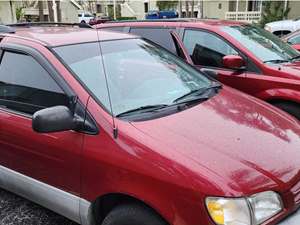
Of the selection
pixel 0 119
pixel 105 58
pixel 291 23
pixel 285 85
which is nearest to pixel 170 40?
pixel 285 85

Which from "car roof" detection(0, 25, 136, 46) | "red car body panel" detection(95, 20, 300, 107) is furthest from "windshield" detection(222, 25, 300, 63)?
"car roof" detection(0, 25, 136, 46)

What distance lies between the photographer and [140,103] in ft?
9.42

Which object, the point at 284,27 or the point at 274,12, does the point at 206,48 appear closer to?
the point at 284,27

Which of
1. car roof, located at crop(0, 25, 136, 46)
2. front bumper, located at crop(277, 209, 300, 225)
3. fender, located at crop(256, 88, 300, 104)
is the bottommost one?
front bumper, located at crop(277, 209, 300, 225)

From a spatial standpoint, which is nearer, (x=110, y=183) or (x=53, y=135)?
(x=110, y=183)

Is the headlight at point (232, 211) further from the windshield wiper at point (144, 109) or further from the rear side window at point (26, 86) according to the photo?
the rear side window at point (26, 86)

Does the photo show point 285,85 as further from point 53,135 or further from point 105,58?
point 53,135

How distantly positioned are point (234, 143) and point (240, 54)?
2.79 meters

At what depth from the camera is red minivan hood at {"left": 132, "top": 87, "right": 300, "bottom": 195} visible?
2.21 m

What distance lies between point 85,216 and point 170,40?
132 inches

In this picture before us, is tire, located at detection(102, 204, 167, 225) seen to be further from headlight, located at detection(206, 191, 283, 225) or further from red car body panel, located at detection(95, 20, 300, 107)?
red car body panel, located at detection(95, 20, 300, 107)

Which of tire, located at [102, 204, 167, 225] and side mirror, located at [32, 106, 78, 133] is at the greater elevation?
side mirror, located at [32, 106, 78, 133]

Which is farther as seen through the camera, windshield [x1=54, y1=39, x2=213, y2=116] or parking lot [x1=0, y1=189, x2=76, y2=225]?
parking lot [x1=0, y1=189, x2=76, y2=225]

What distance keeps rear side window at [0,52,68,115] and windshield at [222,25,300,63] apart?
2.94m
